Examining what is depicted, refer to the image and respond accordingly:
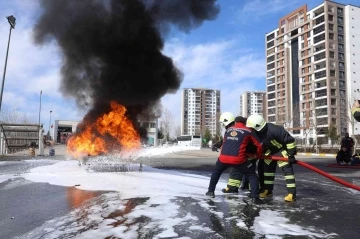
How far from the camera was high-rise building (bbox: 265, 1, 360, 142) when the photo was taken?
212 feet

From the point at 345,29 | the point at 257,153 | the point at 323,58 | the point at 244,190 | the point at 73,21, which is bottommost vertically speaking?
the point at 244,190

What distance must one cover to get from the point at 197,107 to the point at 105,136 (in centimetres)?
12866

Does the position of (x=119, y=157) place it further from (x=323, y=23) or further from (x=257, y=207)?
(x=323, y=23)

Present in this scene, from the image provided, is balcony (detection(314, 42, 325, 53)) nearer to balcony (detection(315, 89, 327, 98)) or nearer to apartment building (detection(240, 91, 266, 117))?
balcony (detection(315, 89, 327, 98))

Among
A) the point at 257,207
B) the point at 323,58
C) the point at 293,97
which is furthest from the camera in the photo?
the point at 293,97

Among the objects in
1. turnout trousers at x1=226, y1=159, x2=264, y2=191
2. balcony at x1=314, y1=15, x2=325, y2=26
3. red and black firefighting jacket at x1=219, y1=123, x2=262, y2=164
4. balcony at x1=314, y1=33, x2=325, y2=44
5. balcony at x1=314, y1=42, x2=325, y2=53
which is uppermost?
balcony at x1=314, y1=15, x2=325, y2=26

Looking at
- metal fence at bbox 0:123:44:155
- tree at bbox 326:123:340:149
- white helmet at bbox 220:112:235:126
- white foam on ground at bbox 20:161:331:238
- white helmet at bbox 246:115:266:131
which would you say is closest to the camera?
white foam on ground at bbox 20:161:331:238

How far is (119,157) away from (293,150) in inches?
224

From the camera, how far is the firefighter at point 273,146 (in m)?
5.47

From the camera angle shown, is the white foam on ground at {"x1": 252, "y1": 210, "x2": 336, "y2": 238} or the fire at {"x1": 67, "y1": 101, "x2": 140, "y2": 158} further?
the fire at {"x1": 67, "y1": 101, "x2": 140, "y2": 158}

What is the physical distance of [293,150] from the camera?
5422mm

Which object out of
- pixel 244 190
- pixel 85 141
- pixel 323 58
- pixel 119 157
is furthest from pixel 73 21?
pixel 323 58

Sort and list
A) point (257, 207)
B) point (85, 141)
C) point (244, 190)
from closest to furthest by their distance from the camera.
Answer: point (257, 207) < point (244, 190) < point (85, 141)

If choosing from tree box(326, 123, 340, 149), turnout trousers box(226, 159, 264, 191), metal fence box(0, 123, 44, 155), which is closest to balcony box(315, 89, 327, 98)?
tree box(326, 123, 340, 149)
